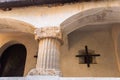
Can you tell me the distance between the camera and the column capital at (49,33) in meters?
3.83

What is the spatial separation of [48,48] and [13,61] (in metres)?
2.41

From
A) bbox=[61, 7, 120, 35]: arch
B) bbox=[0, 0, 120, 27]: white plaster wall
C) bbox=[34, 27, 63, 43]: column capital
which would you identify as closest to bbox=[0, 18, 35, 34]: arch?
bbox=[0, 0, 120, 27]: white plaster wall

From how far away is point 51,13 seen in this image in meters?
4.19

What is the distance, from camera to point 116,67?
516cm

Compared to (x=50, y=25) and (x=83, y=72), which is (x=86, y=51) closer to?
(x=83, y=72)

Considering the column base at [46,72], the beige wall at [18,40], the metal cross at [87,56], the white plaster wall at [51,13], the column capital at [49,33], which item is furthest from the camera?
A: the beige wall at [18,40]

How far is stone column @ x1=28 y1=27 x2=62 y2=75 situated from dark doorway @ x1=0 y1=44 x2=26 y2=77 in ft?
6.74

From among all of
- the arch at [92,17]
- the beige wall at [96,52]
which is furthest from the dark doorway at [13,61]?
the arch at [92,17]

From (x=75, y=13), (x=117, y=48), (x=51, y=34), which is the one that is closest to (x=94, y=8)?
(x=75, y=13)

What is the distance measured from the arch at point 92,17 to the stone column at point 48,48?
312mm

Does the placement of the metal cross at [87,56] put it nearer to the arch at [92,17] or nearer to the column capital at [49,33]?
the arch at [92,17]

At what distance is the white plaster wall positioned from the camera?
408 centimetres

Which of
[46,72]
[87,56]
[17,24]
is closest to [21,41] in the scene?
[17,24]

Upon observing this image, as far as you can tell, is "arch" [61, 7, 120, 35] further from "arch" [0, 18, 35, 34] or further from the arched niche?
the arched niche
